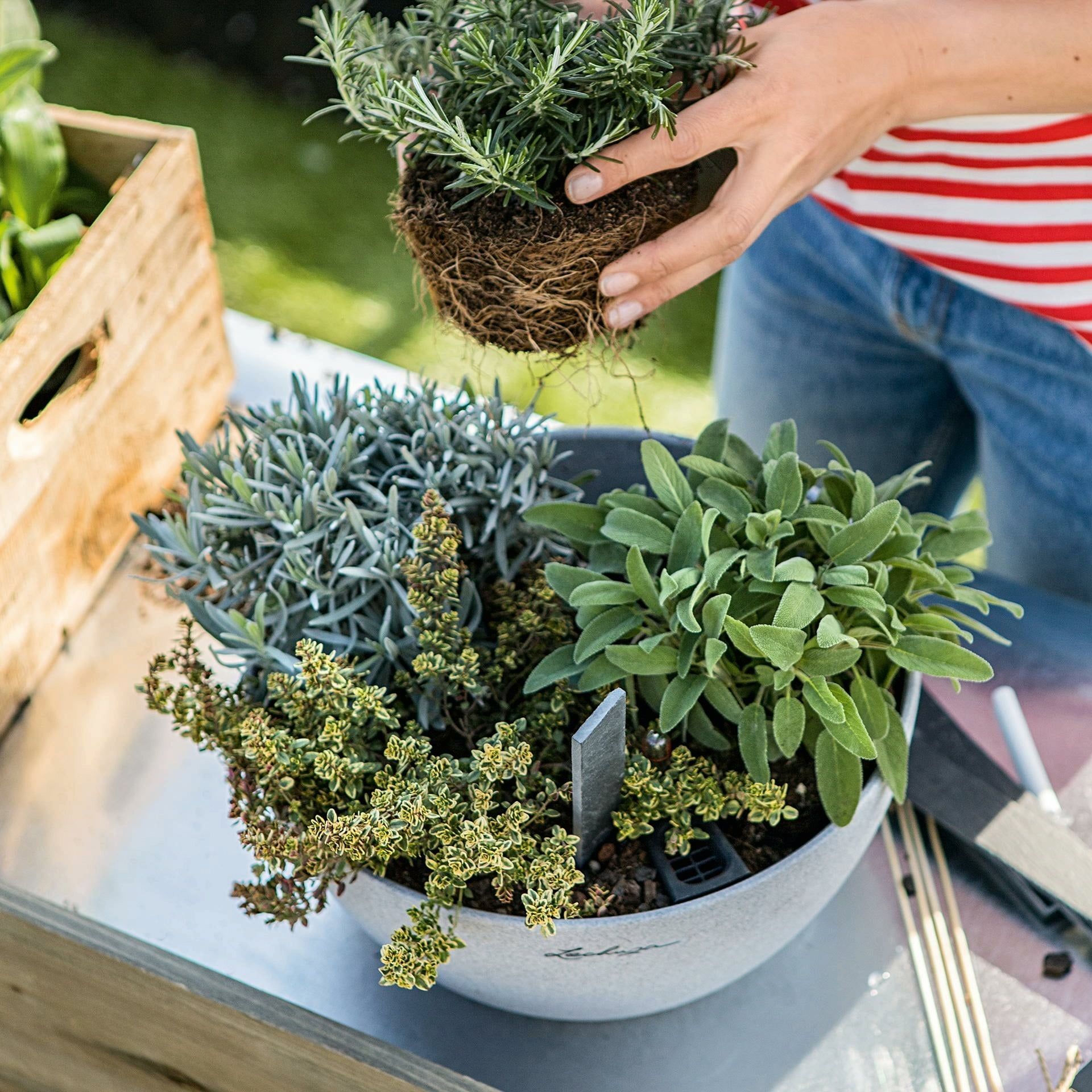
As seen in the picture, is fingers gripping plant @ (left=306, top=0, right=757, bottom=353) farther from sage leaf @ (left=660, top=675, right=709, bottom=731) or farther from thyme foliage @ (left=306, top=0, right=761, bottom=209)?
sage leaf @ (left=660, top=675, right=709, bottom=731)

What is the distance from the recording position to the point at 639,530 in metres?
0.64

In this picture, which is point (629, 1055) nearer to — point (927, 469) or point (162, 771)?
point (162, 771)

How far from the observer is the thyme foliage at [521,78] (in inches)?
23.3

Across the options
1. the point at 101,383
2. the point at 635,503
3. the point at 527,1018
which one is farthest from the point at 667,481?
the point at 101,383

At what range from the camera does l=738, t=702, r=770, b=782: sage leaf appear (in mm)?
596

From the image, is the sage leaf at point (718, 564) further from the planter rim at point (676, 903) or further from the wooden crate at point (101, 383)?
the wooden crate at point (101, 383)

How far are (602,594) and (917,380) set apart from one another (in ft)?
2.10

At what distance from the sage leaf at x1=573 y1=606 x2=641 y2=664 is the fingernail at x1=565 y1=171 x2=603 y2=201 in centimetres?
23

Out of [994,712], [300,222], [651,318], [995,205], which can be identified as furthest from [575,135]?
[300,222]

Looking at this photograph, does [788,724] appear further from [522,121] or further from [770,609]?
[522,121]

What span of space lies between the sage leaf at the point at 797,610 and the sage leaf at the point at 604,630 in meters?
0.09

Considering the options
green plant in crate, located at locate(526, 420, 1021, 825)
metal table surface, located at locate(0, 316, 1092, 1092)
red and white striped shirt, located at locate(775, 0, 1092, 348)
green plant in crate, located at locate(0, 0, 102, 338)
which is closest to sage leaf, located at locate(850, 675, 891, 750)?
green plant in crate, located at locate(526, 420, 1021, 825)

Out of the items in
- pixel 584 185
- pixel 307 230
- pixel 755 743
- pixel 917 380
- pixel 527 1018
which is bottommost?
pixel 307 230

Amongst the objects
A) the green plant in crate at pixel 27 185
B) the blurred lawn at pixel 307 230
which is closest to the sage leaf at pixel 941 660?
the green plant in crate at pixel 27 185
